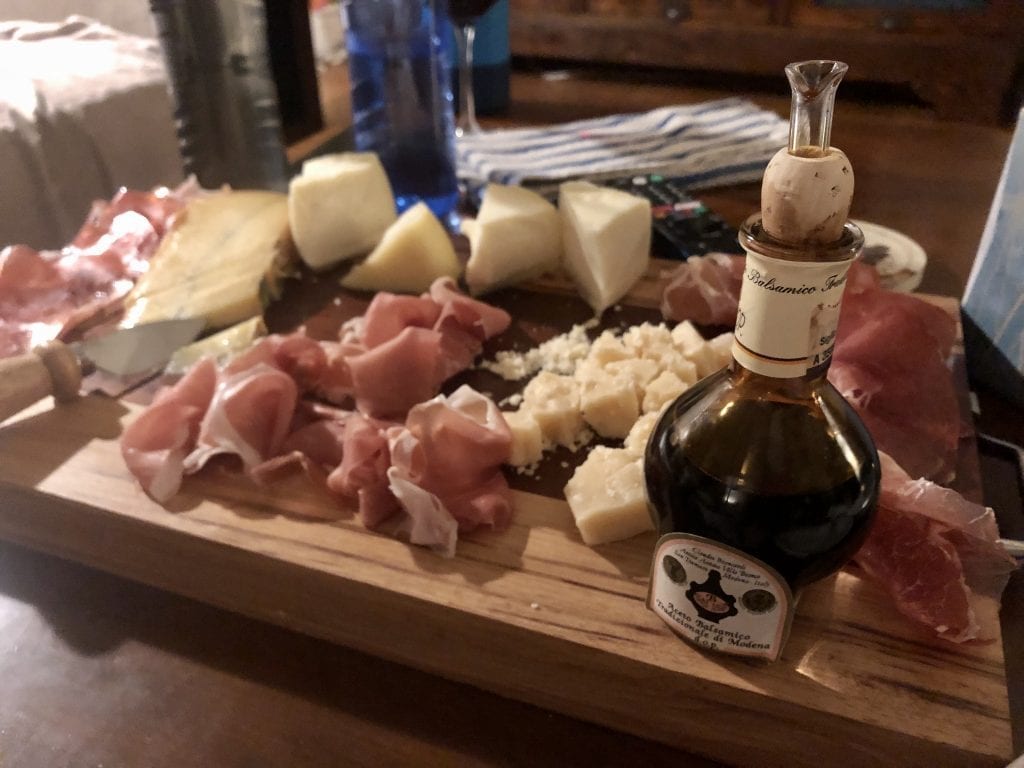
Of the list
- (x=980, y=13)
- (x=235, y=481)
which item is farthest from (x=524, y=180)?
(x=980, y=13)

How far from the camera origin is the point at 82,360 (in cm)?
80

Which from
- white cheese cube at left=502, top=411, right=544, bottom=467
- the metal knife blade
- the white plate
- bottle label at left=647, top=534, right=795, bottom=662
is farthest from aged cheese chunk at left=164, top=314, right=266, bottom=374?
the white plate

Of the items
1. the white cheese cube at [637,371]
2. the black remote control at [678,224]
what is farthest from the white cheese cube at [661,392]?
the black remote control at [678,224]

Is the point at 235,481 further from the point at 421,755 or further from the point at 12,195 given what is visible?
the point at 12,195

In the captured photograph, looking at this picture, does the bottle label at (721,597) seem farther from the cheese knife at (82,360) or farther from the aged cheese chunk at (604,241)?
the cheese knife at (82,360)

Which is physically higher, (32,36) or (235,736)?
(32,36)

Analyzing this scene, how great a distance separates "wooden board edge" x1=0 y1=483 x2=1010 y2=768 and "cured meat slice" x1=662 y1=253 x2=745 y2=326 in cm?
47

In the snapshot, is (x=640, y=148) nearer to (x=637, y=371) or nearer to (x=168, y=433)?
(x=637, y=371)

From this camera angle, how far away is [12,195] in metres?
1.15

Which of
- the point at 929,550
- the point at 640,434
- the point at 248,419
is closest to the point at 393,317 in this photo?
the point at 248,419

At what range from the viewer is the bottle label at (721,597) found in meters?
0.46

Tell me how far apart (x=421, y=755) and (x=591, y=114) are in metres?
1.47

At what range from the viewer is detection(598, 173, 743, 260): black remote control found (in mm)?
1013

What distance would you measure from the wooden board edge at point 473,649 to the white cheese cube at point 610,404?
0.76ft
